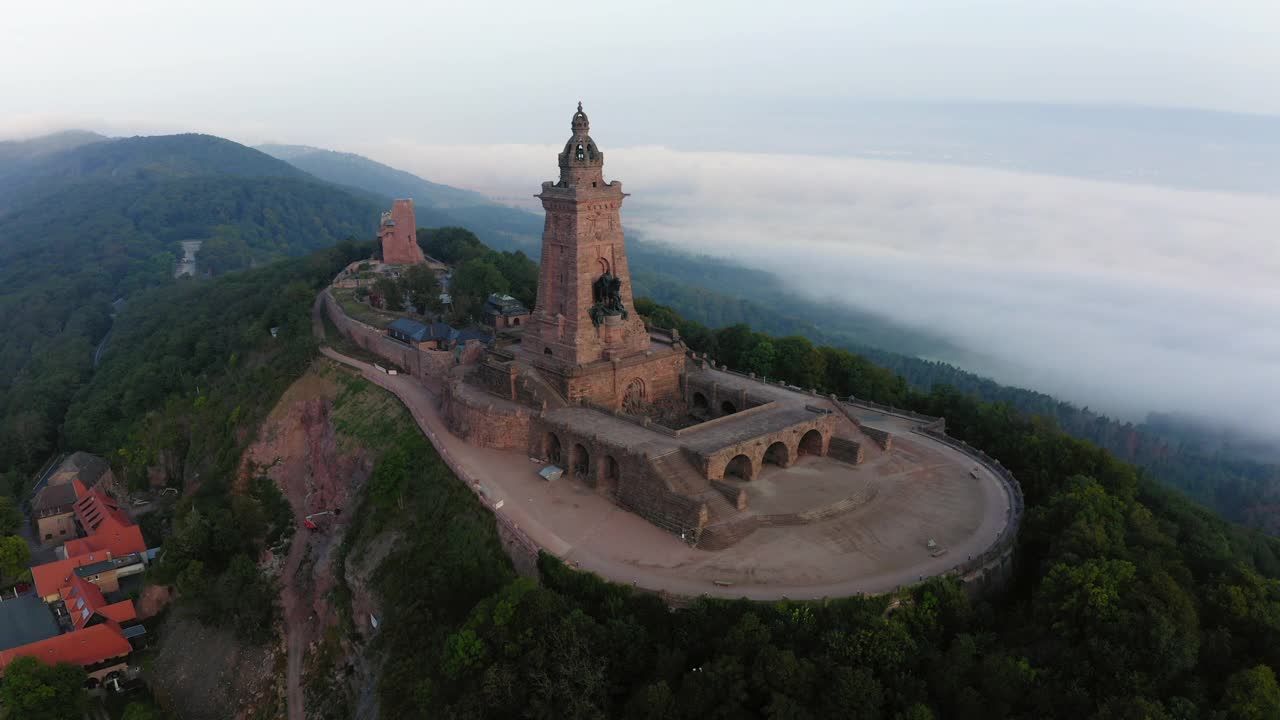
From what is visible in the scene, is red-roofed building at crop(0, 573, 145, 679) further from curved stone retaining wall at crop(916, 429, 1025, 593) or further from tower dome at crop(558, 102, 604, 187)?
curved stone retaining wall at crop(916, 429, 1025, 593)

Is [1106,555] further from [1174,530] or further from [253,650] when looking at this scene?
[253,650]

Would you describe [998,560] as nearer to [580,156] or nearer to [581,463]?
[581,463]

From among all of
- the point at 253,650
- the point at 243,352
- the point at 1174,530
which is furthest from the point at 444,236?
the point at 1174,530

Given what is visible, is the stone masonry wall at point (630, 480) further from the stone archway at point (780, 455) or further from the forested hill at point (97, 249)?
the forested hill at point (97, 249)

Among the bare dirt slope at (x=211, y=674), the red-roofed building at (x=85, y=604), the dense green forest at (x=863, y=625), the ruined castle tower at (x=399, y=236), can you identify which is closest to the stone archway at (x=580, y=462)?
the dense green forest at (x=863, y=625)

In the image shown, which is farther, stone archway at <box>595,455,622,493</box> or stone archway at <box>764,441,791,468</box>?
stone archway at <box>764,441,791,468</box>

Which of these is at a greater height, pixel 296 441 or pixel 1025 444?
pixel 1025 444

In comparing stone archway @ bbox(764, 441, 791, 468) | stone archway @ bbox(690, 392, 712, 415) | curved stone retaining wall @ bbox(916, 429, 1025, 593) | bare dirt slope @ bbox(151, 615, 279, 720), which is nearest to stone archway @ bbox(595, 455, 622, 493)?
stone archway @ bbox(764, 441, 791, 468)
